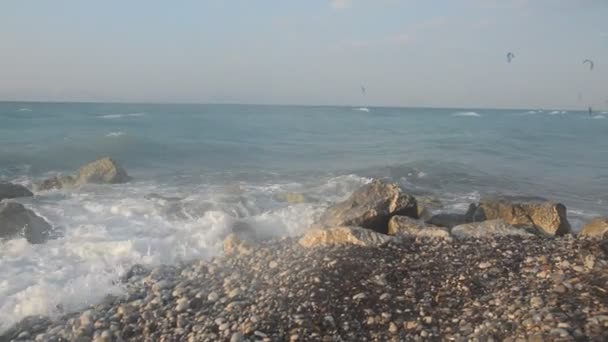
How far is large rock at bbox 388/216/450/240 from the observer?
352 inches

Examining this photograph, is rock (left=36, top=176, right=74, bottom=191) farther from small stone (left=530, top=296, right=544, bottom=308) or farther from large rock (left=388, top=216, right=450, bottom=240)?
small stone (left=530, top=296, right=544, bottom=308)

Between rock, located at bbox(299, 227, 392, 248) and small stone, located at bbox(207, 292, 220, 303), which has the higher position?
rock, located at bbox(299, 227, 392, 248)

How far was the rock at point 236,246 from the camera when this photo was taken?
921 centimetres

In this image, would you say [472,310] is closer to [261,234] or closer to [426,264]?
[426,264]

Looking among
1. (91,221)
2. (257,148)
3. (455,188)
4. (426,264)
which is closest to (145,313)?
(426,264)

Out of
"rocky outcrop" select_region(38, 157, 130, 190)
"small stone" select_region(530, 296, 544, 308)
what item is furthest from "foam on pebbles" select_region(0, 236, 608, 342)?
"rocky outcrop" select_region(38, 157, 130, 190)

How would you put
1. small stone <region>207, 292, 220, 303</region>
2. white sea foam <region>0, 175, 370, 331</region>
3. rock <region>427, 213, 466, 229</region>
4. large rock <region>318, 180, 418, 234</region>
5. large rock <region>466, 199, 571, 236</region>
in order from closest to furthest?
small stone <region>207, 292, 220, 303</region> → white sea foam <region>0, 175, 370, 331</region> → large rock <region>318, 180, 418, 234</region> → large rock <region>466, 199, 571, 236</region> → rock <region>427, 213, 466, 229</region>

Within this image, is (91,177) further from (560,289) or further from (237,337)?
(560,289)

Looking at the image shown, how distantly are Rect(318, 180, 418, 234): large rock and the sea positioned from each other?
118 cm

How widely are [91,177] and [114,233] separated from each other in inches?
294

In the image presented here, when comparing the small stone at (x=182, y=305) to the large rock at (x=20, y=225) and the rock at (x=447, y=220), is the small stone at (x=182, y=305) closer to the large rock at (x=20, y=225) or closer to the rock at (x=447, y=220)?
the large rock at (x=20, y=225)

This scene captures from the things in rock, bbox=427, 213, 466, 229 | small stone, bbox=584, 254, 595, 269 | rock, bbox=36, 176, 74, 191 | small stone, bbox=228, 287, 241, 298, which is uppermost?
small stone, bbox=584, 254, 595, 269

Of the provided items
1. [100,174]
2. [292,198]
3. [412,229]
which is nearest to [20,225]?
[100,174]

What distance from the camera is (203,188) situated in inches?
707
